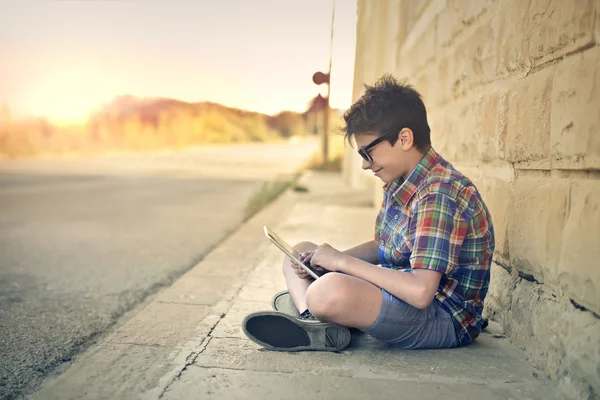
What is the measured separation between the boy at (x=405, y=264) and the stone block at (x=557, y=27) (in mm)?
496

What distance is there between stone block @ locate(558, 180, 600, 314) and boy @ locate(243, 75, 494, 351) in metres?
0.37

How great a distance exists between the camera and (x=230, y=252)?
16.4 ft

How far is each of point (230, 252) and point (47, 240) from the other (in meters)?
1.77

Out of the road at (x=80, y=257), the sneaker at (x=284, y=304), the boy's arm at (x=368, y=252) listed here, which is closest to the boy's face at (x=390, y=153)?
the boy's arm at (x=368, y=252)

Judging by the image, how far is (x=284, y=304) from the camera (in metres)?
2.82

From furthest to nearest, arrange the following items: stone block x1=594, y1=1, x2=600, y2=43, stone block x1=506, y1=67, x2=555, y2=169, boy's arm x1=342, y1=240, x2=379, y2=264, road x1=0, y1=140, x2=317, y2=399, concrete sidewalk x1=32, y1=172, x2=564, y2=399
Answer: boy's arm x1=342, y1=240, x2=379, y2=264, road x1=0, y1=140, x2=317, y2=399, stone block x1=506, y1=67, x2=555, y2=169, concrete sidewalk x1=32, y1=172, x2=564, y2=399, stone block x1=594, y1=1, x2=600, y2=43

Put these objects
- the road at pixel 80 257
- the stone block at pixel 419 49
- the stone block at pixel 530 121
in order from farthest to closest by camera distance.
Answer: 1. the stone block at pixel 419 49
2. the road at pixel 80 257
3. the stone block at pixel 530 121

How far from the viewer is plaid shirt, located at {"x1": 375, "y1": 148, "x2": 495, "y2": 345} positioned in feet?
7.12

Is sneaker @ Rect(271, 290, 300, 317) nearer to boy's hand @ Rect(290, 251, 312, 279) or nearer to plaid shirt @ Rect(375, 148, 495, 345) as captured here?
boy's hand @ Rect(290, 251, 312, 279)

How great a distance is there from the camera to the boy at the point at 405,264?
2189 millimetres

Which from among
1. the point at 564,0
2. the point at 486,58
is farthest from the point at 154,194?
the point at 564,0

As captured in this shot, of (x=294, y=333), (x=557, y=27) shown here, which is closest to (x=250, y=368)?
(x=294, y=333)

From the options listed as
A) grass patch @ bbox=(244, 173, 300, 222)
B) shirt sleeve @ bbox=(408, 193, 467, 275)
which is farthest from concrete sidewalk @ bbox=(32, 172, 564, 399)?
grass patch @ bbox=(244, 173, 300, 222)

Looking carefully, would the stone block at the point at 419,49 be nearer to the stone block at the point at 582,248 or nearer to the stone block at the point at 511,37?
the stone block at the point at 511,37
